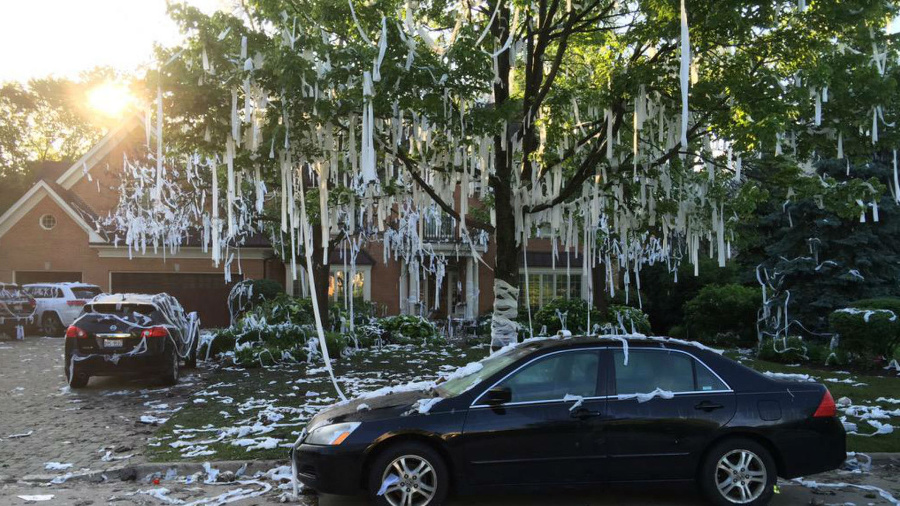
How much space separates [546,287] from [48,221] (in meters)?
21.4

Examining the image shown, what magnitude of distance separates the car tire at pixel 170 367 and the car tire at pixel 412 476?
753 centimetres

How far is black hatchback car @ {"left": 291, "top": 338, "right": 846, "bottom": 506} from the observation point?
5145 millimetres

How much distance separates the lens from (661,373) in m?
5.50

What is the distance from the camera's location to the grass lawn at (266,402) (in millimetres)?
7164

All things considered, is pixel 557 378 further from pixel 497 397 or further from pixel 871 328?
pixel 871 328

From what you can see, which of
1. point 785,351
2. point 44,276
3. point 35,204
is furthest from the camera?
point 44,276

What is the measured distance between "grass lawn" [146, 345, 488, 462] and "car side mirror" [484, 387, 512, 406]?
2.67 m

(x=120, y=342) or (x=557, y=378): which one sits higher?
(x=557, y=378)

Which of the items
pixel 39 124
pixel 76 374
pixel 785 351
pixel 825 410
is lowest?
pixel 785 351

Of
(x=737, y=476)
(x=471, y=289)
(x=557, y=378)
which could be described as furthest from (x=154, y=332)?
(x=471, y=289)

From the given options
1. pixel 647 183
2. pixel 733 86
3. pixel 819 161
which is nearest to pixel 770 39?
pixel 733 86

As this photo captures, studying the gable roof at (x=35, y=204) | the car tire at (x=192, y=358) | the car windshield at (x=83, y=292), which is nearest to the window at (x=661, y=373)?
the car tire at (x=192, y=358)

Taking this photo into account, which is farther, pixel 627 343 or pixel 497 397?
pixel 627 343

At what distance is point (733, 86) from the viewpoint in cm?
766
